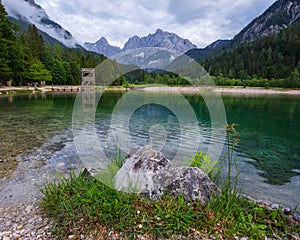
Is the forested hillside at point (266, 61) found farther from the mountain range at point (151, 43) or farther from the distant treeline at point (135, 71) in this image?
the mountain range at point (151, 43)

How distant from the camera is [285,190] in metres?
6.23

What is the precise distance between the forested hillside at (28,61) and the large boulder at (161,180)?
53.2 meters

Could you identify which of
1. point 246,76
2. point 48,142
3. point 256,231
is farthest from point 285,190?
point 246,76

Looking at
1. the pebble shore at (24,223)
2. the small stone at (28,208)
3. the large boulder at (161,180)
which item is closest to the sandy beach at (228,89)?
the large boulder at (161,180)

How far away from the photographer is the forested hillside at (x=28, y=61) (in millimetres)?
47091

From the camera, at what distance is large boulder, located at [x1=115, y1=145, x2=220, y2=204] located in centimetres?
387

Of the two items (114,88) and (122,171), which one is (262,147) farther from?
(114,88)

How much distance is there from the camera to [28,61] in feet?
195

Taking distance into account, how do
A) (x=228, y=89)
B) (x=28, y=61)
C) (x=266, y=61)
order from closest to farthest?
(x=28, y=61), (x=228, y=89), (x=266, y=61)

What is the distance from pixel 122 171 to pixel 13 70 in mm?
59599

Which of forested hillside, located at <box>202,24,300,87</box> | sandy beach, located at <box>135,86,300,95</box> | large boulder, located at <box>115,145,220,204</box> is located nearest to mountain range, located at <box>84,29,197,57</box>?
large boulder, located at <box>115,145,220,204</box>

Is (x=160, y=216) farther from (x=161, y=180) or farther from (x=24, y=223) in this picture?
(x=24, y=223)

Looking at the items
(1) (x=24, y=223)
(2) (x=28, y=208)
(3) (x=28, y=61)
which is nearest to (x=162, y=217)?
(1) (x=24, y=223)

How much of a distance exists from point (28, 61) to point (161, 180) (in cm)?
6895
